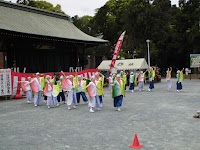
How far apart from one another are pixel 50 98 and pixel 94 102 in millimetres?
2701

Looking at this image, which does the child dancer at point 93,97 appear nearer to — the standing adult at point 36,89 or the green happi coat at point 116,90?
the green happi coat at point 116,90

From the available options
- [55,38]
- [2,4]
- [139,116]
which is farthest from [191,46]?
[139,116]

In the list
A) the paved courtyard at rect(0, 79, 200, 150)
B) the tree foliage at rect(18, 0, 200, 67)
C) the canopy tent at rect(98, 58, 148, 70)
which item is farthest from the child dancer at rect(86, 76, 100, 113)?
the tree foliage at rect(18, 0, 200, 67)

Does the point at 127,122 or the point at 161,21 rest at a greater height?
the point at 161,21

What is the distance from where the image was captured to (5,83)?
17.6m

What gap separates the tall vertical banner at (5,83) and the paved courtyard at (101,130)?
611 cm

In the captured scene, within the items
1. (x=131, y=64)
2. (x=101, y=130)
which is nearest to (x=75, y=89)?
(x=101, y=130)

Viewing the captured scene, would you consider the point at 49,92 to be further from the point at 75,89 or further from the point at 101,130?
the point at 101,130

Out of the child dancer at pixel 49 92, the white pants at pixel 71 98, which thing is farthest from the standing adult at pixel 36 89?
the white pants at pixel 71 98

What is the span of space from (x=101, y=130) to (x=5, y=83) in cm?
1124

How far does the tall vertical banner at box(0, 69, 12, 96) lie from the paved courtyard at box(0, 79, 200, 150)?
20.0 feet

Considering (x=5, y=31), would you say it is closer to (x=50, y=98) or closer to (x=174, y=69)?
(x=50, y=98)

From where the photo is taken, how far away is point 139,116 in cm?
1016

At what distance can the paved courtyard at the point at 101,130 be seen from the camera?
6.54 metres
